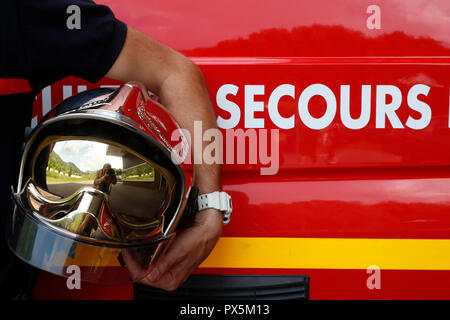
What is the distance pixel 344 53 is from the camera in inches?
45.7

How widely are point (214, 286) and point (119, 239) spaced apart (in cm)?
31

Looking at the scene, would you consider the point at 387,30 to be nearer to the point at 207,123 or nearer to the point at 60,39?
the point at 207,123

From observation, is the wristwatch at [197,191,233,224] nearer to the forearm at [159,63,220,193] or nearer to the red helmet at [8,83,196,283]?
the forearm at [159,63,220,193]

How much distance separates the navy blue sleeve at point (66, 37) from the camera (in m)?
0.97

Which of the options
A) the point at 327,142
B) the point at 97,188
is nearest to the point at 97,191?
the point at 97,188

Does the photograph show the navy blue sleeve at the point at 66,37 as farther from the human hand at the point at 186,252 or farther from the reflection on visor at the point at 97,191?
the human hand at the point at 186,252

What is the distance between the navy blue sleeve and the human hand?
396mm

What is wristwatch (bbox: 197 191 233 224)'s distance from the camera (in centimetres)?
108

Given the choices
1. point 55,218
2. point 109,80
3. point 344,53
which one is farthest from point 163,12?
point 55,218

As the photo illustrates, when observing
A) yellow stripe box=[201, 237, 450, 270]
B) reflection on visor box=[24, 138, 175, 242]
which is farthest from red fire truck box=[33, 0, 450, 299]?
reflection on visor box=[24, 138, 175, 242]

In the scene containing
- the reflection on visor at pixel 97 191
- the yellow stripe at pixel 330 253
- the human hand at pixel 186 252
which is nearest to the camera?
the reflection on visor at pixel 97 191

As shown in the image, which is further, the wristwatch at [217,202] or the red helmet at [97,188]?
the wristwatch at [217,202]

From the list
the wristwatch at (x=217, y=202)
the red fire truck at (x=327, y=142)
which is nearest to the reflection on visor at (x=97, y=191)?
the wristwatch at (x=217, y=202)

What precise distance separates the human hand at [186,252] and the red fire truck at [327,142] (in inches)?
3.8
